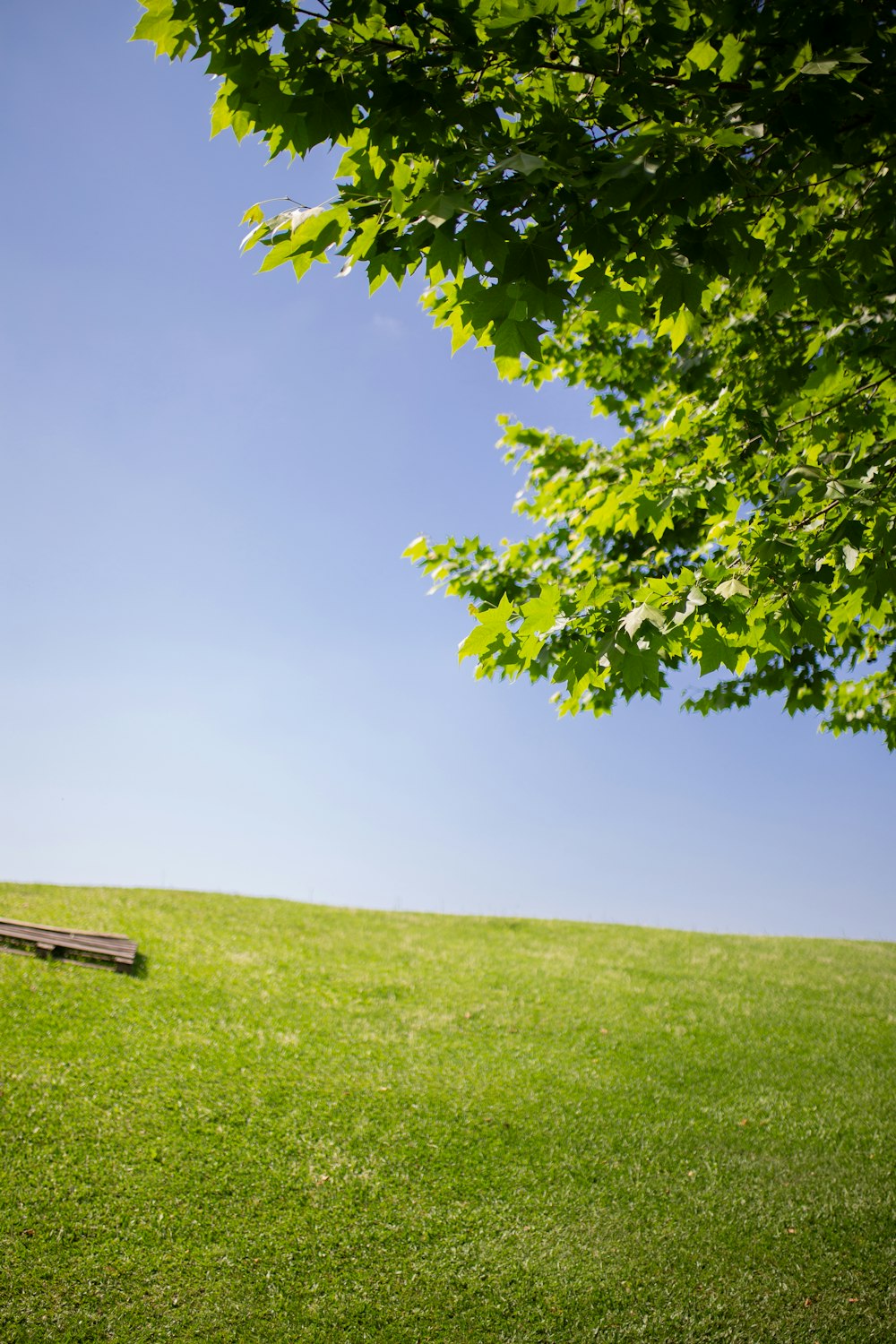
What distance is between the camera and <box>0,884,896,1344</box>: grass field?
209 inches

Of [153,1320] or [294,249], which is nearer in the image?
[294,249]

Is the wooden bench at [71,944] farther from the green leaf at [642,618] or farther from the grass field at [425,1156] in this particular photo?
the green leaf at [642,618]

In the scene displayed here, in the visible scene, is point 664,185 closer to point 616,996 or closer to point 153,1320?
point 153,1320

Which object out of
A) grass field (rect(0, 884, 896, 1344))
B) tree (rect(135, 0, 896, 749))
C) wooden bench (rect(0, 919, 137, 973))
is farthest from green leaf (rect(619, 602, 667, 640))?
wooden bench (rect(0, 919, 137, 973))

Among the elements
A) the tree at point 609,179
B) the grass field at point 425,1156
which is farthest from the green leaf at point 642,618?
the grass field at point 425,1156

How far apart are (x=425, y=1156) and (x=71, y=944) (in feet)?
23.2

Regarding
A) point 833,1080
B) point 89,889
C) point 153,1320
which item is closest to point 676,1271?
point 153,1320

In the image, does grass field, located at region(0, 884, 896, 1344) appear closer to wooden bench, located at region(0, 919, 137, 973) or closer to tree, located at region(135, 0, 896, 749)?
wooden bench, located at region(0, 919, 137, 973)

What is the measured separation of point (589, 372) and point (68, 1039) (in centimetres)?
1101

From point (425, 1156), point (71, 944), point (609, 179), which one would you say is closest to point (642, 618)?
point (609, 179)

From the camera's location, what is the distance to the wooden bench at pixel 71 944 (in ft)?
36.4

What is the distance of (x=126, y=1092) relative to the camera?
7832 millimetres

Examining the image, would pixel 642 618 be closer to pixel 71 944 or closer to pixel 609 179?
pixel 609 179

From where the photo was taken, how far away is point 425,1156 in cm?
723
